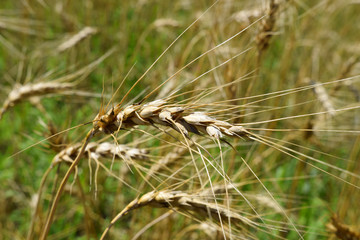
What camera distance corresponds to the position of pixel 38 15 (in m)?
3.61

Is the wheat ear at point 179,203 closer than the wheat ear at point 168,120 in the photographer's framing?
No

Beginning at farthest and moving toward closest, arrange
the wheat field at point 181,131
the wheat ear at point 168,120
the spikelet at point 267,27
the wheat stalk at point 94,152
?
the spikelet at point 267,27 < the wheat stalk at point 94,152 < the wheat field at point 181,131 < the wheat ear at point 168,120

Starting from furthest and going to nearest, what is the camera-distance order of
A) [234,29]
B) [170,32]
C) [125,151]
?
[170,32]
[234,29]
[125,151]

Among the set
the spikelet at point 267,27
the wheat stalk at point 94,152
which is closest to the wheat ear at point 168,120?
the wheat stalk at point 94,152

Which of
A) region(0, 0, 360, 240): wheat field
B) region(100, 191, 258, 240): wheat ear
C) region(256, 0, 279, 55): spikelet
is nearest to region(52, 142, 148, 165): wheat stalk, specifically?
region(0, 0, 360, 240): wheat field

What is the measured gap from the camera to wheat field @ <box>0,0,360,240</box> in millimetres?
1119

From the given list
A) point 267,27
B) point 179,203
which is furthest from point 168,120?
point 267,27

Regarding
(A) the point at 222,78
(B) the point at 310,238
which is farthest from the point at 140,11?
(B) the point at 310,238

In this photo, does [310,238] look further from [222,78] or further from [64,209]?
[64,209]

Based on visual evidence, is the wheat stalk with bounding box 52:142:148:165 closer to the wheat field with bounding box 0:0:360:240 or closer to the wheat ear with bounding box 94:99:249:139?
the wheat field with bounding box 0:0:360:240

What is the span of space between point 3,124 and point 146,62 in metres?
1.12

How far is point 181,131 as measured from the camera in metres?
0.91

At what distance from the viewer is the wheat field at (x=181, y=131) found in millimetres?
1119

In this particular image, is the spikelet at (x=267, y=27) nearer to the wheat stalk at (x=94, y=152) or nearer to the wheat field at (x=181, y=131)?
the wheat field at (x=181, y=131)
